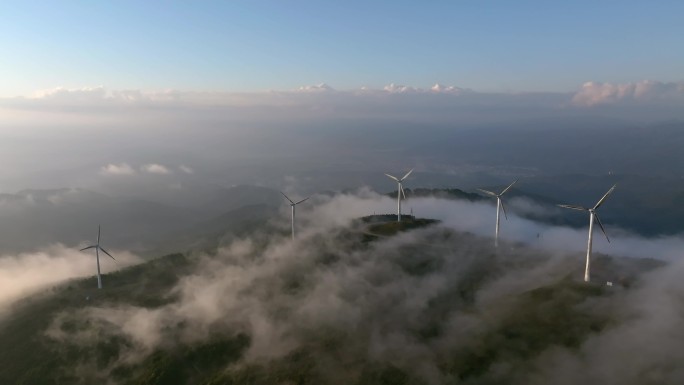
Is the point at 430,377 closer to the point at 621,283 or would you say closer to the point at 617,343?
the point at 617,343

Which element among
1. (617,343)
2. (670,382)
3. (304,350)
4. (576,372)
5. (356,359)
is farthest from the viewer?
(304,350)

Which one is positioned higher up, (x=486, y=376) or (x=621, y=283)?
(x=621, y=283)

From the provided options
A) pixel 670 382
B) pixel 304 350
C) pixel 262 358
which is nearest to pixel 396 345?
pixel 304 350

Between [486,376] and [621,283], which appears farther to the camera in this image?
[621,283]

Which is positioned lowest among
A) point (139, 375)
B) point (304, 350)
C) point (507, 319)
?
point (139, 375)

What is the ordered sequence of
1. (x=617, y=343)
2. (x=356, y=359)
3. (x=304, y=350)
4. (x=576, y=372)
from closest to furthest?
1. (x=576, y=372)
2. (x=617, y=343)
3. (x=356, y=359)
4. (x=304, y=350)

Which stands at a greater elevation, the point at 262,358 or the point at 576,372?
the point at 576,372

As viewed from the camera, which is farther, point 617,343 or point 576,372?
point 617,343

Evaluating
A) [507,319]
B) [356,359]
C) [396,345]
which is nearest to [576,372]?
[507,319]

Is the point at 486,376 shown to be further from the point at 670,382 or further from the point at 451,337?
the point at 670,382
